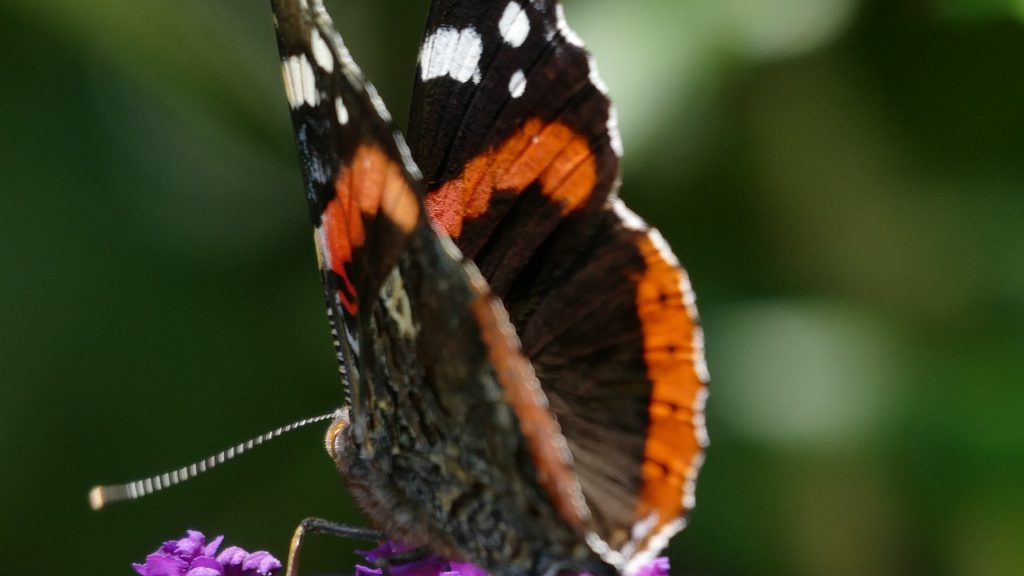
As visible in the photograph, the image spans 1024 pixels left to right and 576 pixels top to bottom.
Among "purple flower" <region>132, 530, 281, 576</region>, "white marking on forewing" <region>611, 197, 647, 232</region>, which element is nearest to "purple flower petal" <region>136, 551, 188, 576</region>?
"purple flower" <region>132, 530, 281, 576</region>

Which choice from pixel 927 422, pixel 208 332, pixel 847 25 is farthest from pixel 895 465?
pixel 208 332

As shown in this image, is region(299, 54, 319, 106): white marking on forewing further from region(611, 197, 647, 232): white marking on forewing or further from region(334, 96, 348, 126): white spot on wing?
region(611, 197, 647, 232): white marking on forewing

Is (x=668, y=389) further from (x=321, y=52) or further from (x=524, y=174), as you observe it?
(x=321, y=52)

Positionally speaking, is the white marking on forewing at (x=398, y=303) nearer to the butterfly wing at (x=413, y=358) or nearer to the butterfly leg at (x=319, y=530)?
the butterfly wing at (x=413, y=358)

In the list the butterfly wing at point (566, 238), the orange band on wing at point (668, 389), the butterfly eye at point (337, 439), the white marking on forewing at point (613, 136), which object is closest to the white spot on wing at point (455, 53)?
the butterfly wing at point (566, 238)

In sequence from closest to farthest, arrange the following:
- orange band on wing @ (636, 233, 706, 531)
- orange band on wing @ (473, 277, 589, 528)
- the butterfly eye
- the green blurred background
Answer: orange band on wing @ (473, 277, 589, 528)
orange band on wing @ (636, 233, 706, 531)
the butterfly eye
the green blurred background
